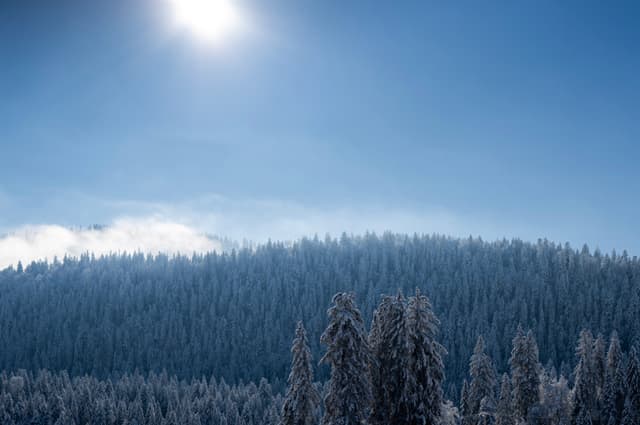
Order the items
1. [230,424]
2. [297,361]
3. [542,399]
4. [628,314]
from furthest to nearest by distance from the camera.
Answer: [628,314]
[230,424]
[542,399]
[297,361]

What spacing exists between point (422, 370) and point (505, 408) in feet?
93.6

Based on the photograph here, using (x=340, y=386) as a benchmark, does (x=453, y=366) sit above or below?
below

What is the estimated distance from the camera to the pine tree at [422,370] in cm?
3225

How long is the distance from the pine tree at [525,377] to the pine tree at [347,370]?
3289 cm

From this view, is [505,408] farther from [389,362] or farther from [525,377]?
[389,362]

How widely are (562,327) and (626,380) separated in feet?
499

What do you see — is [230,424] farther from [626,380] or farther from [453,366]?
[453,366]

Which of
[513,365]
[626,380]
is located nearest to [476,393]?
[513,365]

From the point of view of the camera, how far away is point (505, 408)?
56.0 metres

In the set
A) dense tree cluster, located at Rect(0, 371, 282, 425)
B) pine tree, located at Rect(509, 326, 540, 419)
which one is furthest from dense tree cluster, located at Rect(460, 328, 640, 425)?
dense tree cluster, located at Rect(0, 371, 282, 425)

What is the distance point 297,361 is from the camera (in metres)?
34.9

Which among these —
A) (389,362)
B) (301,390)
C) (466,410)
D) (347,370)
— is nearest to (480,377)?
(466,410)

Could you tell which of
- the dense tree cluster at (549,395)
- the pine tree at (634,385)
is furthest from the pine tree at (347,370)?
the pine tree at (634,385)

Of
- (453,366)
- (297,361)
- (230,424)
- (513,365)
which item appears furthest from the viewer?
(453,366)
